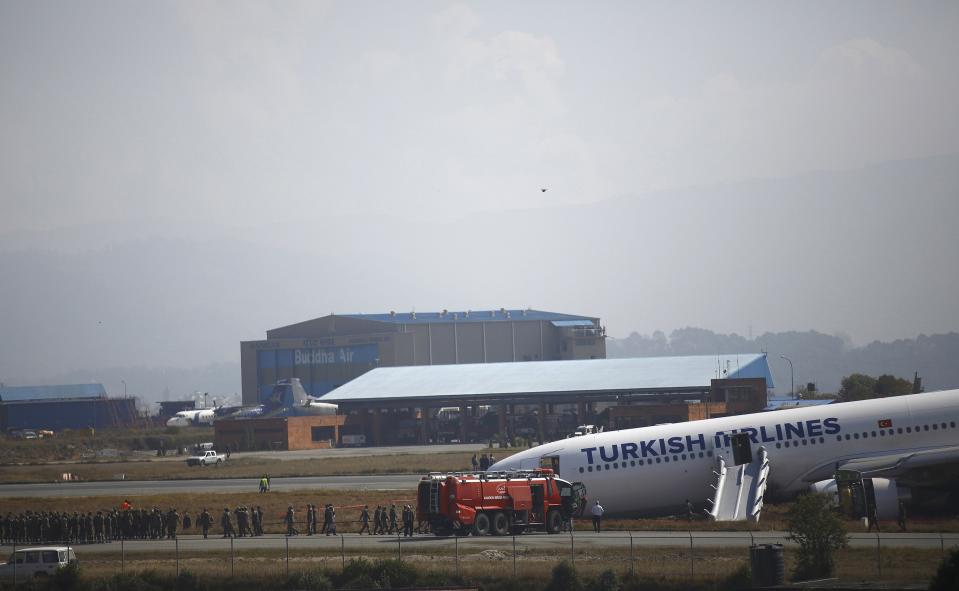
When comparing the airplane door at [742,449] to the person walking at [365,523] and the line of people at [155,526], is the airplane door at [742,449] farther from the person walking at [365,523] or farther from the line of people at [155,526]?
the person walking at [365,523]

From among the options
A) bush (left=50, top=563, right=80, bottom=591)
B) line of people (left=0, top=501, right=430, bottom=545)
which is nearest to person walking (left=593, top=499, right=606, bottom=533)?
line of people (left=0, top=501, right=430, bottom=545)

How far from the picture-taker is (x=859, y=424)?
49.7 m

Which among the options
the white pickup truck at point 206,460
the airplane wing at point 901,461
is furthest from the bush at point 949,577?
the white pickup truck at point 206,460

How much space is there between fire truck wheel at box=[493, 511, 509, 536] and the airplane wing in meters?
14.4

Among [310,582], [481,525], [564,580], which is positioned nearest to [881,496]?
[481,525]

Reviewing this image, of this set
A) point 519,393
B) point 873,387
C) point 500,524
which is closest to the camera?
point 500,524

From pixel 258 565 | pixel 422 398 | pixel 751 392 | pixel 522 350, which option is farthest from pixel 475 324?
pixel 258 565

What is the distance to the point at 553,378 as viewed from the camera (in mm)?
127562

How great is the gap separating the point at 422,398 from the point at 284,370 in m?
A: 67.2

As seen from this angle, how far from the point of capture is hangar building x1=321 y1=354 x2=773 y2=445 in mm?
117750

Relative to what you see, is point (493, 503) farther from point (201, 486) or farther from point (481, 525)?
point (201, 486)

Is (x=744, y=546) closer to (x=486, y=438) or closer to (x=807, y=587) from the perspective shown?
(x=807, y=587)

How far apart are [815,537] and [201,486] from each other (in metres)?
54.1

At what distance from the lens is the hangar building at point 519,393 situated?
4636 inches
